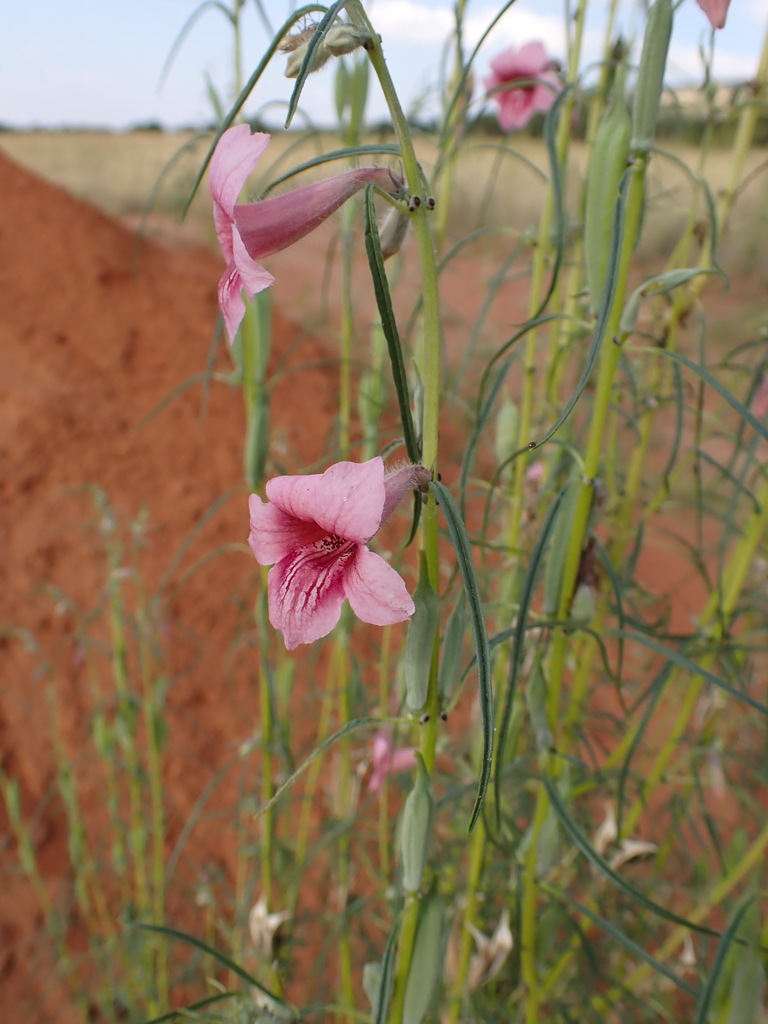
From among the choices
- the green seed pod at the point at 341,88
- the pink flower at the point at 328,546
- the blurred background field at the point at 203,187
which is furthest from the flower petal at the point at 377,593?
the blurred background field at the point at 203,187

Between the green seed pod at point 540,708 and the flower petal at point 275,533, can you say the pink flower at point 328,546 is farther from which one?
the green seed pod at point 540,708

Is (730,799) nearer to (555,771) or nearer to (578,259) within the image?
(555,771)

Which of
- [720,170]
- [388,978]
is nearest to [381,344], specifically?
[388,978]

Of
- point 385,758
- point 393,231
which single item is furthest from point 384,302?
point 385,758

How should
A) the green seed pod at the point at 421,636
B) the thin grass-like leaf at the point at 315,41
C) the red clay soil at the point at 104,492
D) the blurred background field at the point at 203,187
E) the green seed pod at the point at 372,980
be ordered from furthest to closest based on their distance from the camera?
the blurred background field at the point at 203,187
the red clay soil at the point at 104,492
the green seed pod at the point at 372,980
the green seed pod at the point at 421,636
the thin grass-like leaf at the point at 315,41

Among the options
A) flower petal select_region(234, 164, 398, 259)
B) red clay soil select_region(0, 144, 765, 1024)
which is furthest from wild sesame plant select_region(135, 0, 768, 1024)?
red clay soil select_region(0, 144, 765, 1024)

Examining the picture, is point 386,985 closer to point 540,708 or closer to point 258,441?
point 540,708
